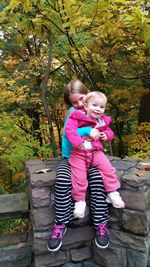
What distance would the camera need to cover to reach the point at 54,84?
7.99m

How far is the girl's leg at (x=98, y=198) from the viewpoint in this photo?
2.32 metres

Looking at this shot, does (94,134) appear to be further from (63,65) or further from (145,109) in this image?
(145,109)

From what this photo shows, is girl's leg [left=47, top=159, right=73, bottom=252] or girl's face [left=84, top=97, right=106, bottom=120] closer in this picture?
girl's leg [left=47, top=159, right=73, bottom=252]

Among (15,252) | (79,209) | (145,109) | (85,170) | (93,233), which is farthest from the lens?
(145,109)

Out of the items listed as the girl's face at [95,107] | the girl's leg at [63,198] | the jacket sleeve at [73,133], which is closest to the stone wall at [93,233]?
the girl's leg at [63,198]

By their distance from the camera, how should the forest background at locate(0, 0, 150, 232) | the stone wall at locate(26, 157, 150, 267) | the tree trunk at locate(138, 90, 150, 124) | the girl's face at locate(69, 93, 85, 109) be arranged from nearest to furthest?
the stone wall at locate(26, 157, 150, 267) < the girl's face at locate(69, 93, 85, 109) < the forest background at locate(0, 0, 150, 232) < the tree trunk at locate(138, 90, 150, 124)

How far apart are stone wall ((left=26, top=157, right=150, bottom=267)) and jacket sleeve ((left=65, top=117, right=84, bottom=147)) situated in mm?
364

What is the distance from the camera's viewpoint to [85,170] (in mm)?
2326

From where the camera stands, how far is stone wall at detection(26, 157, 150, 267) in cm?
232

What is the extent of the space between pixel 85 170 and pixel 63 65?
479 centimetres

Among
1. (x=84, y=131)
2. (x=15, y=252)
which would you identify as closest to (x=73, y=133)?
(x=84, y=131)

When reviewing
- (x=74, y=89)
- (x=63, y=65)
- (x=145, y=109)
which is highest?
(x=63, y=65)

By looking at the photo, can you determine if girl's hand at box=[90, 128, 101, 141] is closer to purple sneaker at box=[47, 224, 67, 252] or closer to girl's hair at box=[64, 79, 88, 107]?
girl's hair at box=[64, 79, 88, 107]

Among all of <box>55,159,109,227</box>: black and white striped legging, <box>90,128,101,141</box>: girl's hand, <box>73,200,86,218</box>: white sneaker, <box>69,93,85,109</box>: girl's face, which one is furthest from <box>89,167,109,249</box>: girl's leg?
<box>69,93,85,109</box>: girl's face
